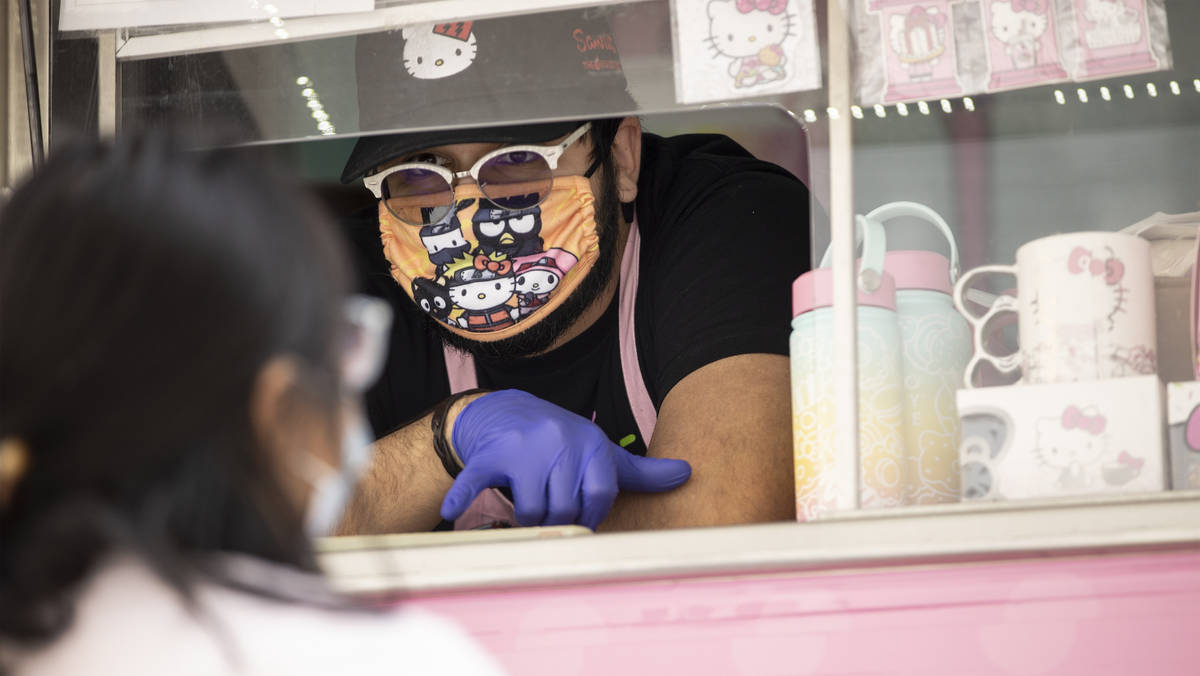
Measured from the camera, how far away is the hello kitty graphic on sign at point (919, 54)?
4.24 feet

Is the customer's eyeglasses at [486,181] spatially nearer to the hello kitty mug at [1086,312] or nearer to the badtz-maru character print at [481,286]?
the badtz-maru character print at [481,286]

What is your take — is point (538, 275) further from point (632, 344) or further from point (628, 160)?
point (628, 160)

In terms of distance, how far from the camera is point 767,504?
146 centimetres

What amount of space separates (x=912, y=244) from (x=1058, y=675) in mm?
478

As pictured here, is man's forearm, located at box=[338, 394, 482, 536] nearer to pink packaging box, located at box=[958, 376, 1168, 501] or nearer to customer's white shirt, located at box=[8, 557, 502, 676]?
pink packaging box, located at box=[958, 376, 1168, 501]

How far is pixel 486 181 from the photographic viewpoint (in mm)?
1742

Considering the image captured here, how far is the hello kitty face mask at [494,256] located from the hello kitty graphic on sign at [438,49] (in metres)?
0.35

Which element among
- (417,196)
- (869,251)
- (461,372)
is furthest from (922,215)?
(461,372)

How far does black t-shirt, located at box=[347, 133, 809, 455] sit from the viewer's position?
1753 millimetres

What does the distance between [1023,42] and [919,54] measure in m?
0.11

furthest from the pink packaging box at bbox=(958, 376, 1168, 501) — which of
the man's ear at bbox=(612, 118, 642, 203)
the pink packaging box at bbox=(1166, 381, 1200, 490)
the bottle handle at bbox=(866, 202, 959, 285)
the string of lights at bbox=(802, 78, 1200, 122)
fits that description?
the man's ear at bbox=(612, 118, 642, 203)

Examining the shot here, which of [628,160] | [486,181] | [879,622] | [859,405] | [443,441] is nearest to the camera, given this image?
[879,622]

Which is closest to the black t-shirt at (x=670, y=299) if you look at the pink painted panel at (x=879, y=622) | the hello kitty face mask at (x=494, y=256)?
the hello kitty face mask at (x=494, y=256)

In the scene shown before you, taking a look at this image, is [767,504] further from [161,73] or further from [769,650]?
[161,73]
